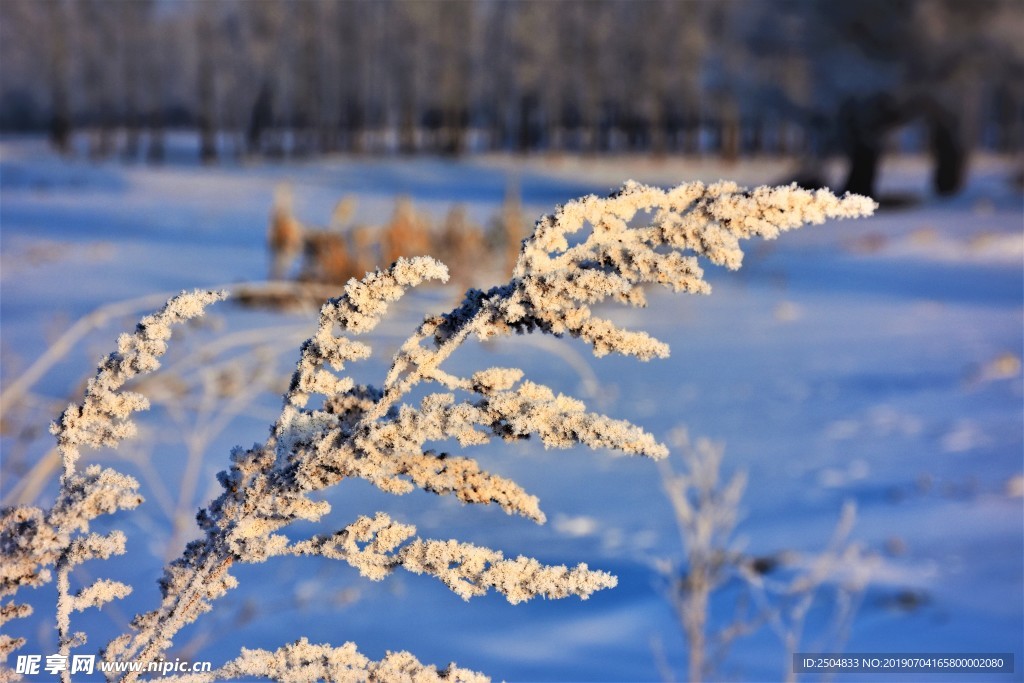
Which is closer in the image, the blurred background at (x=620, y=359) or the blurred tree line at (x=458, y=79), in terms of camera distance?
the blurred background at (x=620, y=359)

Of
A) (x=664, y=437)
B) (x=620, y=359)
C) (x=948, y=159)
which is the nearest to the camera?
(x=664, y=437)

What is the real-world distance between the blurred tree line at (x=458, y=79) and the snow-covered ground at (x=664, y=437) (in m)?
7.15

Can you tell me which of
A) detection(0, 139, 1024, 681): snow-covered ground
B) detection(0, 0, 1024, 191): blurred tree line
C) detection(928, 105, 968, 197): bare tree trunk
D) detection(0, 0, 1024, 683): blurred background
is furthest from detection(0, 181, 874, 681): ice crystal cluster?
detection(928, 105, 968, 197): bare tree trunk

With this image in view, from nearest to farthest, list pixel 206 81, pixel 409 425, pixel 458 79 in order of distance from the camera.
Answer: pixel 409 425 → pixel 206 81 → pixel 458 79

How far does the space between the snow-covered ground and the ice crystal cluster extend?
0.79 m

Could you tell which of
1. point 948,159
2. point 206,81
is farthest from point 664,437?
point 206,81

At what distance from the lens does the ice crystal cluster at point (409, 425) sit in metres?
0.63

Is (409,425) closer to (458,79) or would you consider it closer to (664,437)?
(664,437)

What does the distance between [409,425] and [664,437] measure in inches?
167

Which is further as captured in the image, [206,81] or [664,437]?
[206,81]

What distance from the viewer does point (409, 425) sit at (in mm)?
675

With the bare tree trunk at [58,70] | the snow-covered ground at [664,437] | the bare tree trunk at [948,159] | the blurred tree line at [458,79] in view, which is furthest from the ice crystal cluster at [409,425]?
the bare tree trunk at [58,70]

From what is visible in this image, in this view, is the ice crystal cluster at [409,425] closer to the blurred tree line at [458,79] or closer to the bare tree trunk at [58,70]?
the blurred tree line at [458,79]

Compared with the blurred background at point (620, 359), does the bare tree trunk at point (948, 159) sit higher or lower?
higher
